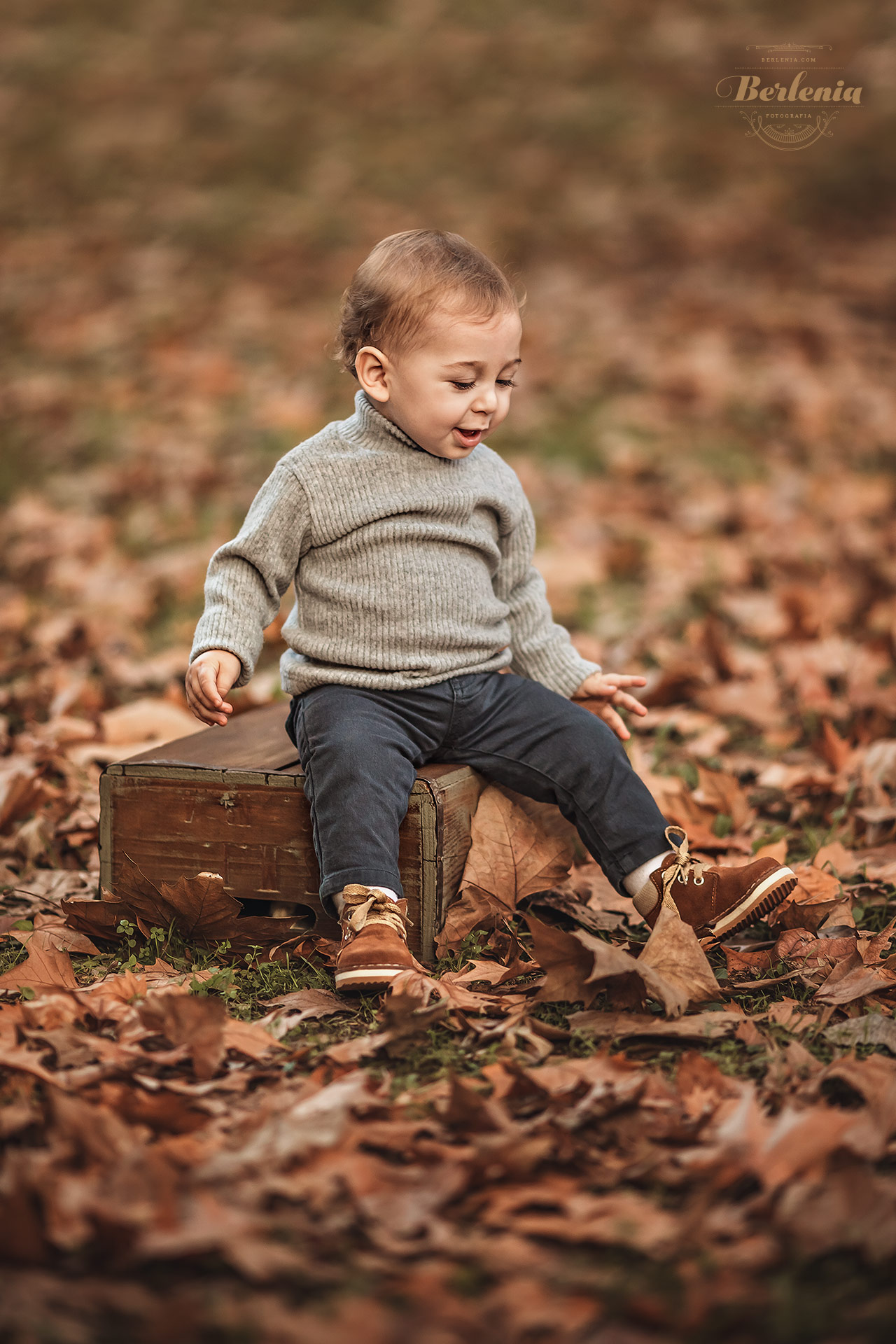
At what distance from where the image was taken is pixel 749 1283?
148cm

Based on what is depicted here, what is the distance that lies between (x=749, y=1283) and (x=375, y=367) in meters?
1.83

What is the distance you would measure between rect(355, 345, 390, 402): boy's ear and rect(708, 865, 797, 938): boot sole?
1.25m

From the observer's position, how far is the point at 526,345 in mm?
8789

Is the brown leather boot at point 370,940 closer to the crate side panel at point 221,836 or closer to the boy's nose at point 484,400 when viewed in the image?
the crate side panel at point 221,836

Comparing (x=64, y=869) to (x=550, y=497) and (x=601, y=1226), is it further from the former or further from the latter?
(x=550, y=497)

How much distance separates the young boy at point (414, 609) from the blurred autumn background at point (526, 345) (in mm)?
548

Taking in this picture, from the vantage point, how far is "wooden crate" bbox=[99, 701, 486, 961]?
8.10 ft

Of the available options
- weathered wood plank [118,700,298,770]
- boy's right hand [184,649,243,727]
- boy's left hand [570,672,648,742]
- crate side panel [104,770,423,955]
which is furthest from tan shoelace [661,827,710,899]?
boy's right hand [184,649,243,727]

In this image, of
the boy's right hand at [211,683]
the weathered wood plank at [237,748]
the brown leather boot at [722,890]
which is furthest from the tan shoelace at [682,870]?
the boy's right hand at [211,683]

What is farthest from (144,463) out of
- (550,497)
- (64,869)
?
(64,869)

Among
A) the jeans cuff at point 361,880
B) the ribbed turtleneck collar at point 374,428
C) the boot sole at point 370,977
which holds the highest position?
the ribbed turtleneck collar at point 374,428

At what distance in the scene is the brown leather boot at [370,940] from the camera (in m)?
2.21

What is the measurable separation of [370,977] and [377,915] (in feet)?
0.45

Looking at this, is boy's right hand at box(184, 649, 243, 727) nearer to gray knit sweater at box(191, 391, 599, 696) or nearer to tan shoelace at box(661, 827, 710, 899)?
gray knit sweater at box(191, 391, 599, 696)
